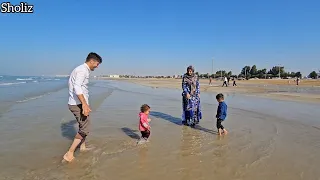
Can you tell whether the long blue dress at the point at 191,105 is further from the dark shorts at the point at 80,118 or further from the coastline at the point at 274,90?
the coastline at the point at 274,90

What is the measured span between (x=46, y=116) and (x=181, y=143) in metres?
5.76

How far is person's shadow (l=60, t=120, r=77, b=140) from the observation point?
6676 millimetres

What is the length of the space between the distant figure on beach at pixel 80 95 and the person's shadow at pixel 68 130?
171 centimetres

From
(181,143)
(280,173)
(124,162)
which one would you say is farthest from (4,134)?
(280,173)

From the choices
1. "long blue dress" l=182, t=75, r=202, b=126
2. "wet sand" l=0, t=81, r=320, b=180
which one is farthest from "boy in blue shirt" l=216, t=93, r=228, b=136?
"long blue dress" l=182, t=75, r=202, b=126

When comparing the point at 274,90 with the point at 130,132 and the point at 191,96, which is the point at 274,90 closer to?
the point at 191,96

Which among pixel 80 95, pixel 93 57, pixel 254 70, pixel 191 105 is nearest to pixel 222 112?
Result: pixel 191 105

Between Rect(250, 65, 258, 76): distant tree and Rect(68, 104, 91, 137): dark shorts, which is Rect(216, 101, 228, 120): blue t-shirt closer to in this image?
Rect(68, 104, 91, 137): dark shorts

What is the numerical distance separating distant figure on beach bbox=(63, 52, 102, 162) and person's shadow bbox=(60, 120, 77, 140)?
1708 mm

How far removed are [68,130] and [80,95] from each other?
120 inches

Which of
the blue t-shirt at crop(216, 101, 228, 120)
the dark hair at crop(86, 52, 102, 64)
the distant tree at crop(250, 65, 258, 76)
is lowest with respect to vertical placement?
the blue t-shirt at crop(216, 101, 228, 120)

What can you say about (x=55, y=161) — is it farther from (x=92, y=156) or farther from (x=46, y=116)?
(x=46, y=116)

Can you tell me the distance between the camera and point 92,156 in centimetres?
497

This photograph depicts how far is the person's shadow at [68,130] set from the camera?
21.9ft
